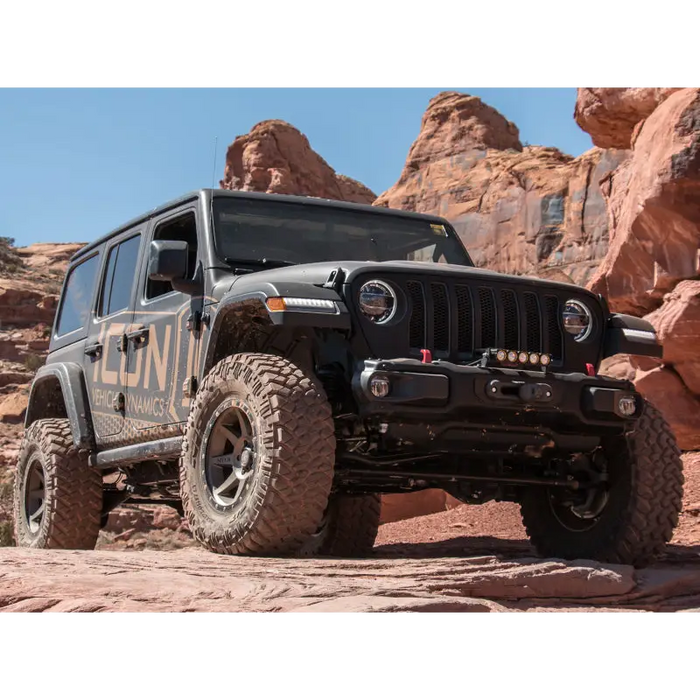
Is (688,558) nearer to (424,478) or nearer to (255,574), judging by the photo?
(424,478)

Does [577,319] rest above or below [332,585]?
above

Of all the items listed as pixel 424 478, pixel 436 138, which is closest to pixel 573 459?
pixel 424 478

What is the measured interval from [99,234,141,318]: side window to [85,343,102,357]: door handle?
0.24 meters

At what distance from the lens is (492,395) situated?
15.9ft

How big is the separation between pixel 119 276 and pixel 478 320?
3.22 metres

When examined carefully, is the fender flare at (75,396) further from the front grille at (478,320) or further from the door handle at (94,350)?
the front grille at (478,320)

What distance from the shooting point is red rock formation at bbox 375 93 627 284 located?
1743 inches

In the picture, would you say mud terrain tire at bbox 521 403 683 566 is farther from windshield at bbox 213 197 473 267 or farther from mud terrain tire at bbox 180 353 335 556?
windshield at bbox 213 197 473 267

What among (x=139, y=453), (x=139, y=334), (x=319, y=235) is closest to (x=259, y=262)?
(x=319, y=235)

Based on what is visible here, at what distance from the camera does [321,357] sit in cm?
522

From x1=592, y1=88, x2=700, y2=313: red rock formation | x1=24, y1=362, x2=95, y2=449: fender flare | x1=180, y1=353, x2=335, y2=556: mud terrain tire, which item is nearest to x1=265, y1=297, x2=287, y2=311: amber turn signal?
x1=180, y1=353, x2=335, y2=556: mud terrain tire

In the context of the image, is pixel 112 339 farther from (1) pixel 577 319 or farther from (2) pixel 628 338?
(2) pixel 628 338

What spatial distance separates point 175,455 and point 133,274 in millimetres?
1557

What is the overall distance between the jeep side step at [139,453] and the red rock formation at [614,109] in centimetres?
1387
